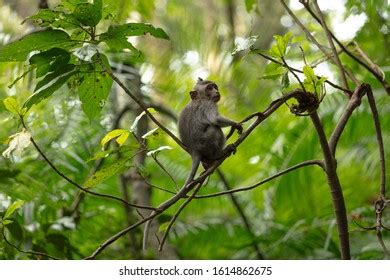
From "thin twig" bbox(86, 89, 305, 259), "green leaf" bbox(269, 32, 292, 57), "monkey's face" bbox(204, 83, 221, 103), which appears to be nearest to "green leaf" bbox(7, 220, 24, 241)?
"thin twig" bbox(86, 89, 305, 259)

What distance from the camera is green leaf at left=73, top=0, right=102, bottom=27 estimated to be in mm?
1636

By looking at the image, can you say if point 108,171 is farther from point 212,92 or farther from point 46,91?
point 212,92

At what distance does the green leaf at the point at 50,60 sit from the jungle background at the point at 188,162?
1.00 m

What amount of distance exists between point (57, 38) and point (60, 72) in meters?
0.12

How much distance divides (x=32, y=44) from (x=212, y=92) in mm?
1301

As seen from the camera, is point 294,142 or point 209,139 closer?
point 209,139

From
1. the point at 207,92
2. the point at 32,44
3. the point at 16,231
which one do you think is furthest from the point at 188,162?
the point at 32,44

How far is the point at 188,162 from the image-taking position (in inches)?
173

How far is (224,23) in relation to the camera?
7273mm

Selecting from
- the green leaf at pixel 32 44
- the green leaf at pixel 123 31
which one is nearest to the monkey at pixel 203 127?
the green leaf at pixel 123 31

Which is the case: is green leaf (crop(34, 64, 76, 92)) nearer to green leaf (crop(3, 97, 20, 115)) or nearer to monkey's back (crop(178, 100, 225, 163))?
green leaf (crop(3, 97, 20, 115))
